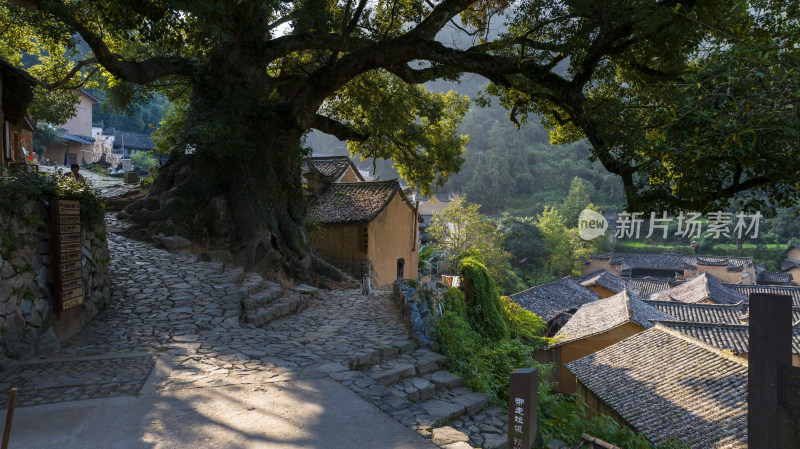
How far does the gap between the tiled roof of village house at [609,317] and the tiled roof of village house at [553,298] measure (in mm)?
3823

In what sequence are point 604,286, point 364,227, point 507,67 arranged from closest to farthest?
point 507,67, point 364,227, point 604,286

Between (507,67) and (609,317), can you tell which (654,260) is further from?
(507,67)

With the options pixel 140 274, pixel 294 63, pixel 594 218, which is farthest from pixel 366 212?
pixel 594 218

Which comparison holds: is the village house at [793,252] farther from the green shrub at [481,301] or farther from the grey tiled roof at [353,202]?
the grey tiled roof at [353,202]

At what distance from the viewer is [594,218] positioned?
5322cm

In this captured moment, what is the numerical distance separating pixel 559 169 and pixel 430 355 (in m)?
62.4

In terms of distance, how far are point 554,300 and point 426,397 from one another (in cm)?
2798

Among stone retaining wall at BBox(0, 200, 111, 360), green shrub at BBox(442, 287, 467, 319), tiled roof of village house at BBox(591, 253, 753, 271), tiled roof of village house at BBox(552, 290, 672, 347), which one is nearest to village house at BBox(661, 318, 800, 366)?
tiled roof of village house at BBox(552, 290, 672, 347)

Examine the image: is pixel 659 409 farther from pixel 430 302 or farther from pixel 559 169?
pixel 559 169

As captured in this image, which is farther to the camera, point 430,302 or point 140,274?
point 430,302

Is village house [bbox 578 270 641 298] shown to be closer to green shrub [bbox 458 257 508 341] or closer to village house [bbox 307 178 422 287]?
village house [bbox 307 178 422 287]

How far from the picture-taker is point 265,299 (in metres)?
9.53

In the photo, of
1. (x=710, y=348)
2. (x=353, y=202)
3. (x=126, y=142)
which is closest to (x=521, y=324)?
(x=710, y=348)

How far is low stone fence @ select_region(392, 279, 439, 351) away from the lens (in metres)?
7.95
